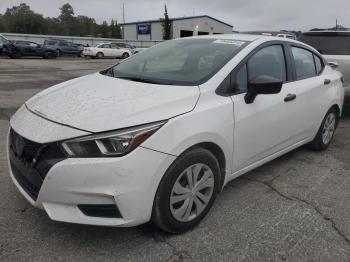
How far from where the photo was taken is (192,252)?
2.97 meters

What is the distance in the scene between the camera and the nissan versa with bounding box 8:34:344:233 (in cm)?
271

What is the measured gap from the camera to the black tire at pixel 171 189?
2.92 m

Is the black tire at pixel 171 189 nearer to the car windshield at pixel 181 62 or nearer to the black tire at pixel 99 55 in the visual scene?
the car windshield at pixel 181 62

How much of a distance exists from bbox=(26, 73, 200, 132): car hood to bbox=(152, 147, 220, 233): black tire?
0.36 meters

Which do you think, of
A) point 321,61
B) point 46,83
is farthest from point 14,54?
point 321,61

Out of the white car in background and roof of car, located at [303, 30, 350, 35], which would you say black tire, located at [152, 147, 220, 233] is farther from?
the white car in background

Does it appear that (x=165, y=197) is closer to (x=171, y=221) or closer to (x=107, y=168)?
(x=171, y=221)

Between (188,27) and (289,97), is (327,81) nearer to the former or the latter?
(289,97)

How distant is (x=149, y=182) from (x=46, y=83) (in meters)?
10.8

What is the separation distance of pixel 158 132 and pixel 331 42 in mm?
6472

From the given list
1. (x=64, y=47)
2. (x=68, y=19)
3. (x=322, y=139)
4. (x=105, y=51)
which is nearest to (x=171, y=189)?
(x=322, y=139)

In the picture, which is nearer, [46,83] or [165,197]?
[165,197]

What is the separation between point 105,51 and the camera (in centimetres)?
3422

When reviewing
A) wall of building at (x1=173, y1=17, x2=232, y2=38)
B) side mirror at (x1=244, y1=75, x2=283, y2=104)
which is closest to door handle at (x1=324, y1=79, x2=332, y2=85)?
side mirror at (x1=244, y1=75, x2=283, y2=104)
